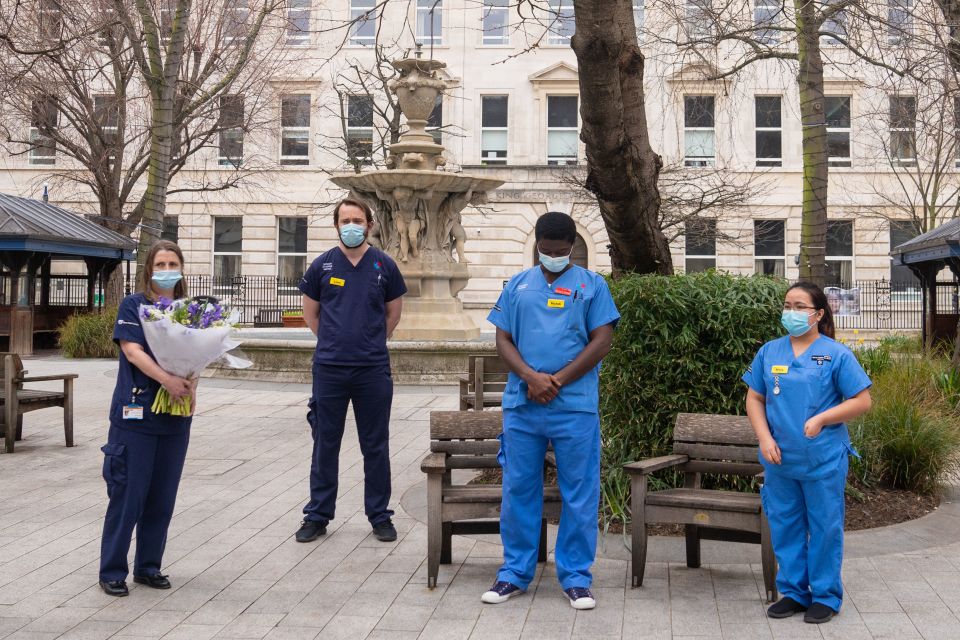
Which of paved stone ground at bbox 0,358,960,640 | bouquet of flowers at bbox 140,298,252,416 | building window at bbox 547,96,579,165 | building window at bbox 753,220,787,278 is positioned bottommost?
paved stone ground at bbox 0,358,960,640

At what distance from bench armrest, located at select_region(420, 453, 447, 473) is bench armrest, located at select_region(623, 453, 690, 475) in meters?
0.97

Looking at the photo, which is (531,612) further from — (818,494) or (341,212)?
(341,212)

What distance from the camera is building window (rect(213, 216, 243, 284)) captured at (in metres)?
39.8

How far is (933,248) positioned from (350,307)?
621 inches

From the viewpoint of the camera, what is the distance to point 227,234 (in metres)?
40.0

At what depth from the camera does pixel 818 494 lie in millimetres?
4809

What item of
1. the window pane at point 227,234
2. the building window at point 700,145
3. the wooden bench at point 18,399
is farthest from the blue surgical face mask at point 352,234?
the window pane at point 227,234

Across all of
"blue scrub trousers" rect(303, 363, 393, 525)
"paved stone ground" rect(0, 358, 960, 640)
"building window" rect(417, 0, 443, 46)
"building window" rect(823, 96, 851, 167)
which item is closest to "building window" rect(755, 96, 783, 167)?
"building window" rect(823, 96, 851, 167)

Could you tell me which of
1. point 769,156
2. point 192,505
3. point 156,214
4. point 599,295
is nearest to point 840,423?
point 599,295

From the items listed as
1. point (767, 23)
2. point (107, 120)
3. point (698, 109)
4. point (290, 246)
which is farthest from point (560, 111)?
point (767, 23)

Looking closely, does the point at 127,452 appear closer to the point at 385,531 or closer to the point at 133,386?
the point at 133,386

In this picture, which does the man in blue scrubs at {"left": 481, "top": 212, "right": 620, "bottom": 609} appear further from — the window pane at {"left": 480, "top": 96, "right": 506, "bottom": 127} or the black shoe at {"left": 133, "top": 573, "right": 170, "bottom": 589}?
the window pane at {"left": 480, "top": 96, "right": 506, "bottom": 127}

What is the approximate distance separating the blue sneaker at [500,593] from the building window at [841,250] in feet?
116

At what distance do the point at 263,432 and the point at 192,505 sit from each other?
383 centimetres
